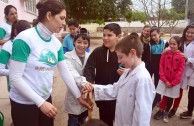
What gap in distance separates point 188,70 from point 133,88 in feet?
8.16

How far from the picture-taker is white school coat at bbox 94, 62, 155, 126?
6.82ft

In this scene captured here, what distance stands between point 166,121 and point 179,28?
32016 millimetres

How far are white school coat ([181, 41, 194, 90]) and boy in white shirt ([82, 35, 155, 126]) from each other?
7.56 ft

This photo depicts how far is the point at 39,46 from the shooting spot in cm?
198

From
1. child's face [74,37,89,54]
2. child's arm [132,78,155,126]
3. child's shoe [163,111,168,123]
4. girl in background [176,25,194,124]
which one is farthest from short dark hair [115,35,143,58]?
child's shoe [163,111,168,123]

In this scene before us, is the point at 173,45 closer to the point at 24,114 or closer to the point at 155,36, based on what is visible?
the point at 155,36

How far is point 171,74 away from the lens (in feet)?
14.0

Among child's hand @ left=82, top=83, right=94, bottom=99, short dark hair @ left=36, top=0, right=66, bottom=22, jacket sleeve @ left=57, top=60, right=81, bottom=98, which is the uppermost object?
short dark hair @ left=36, top=0, right=66, bottom=22

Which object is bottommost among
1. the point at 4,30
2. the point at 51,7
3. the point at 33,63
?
the point at 33,63

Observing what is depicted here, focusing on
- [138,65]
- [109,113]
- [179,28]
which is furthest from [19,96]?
[179,28]

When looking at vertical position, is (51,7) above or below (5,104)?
above

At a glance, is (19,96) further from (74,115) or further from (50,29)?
(74,115)

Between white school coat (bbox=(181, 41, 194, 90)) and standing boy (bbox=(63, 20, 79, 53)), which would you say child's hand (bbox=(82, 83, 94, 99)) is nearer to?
white school coat (bbox=(181, 41, 194, 90))

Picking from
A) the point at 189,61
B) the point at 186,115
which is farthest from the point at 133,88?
the point at 186,115
